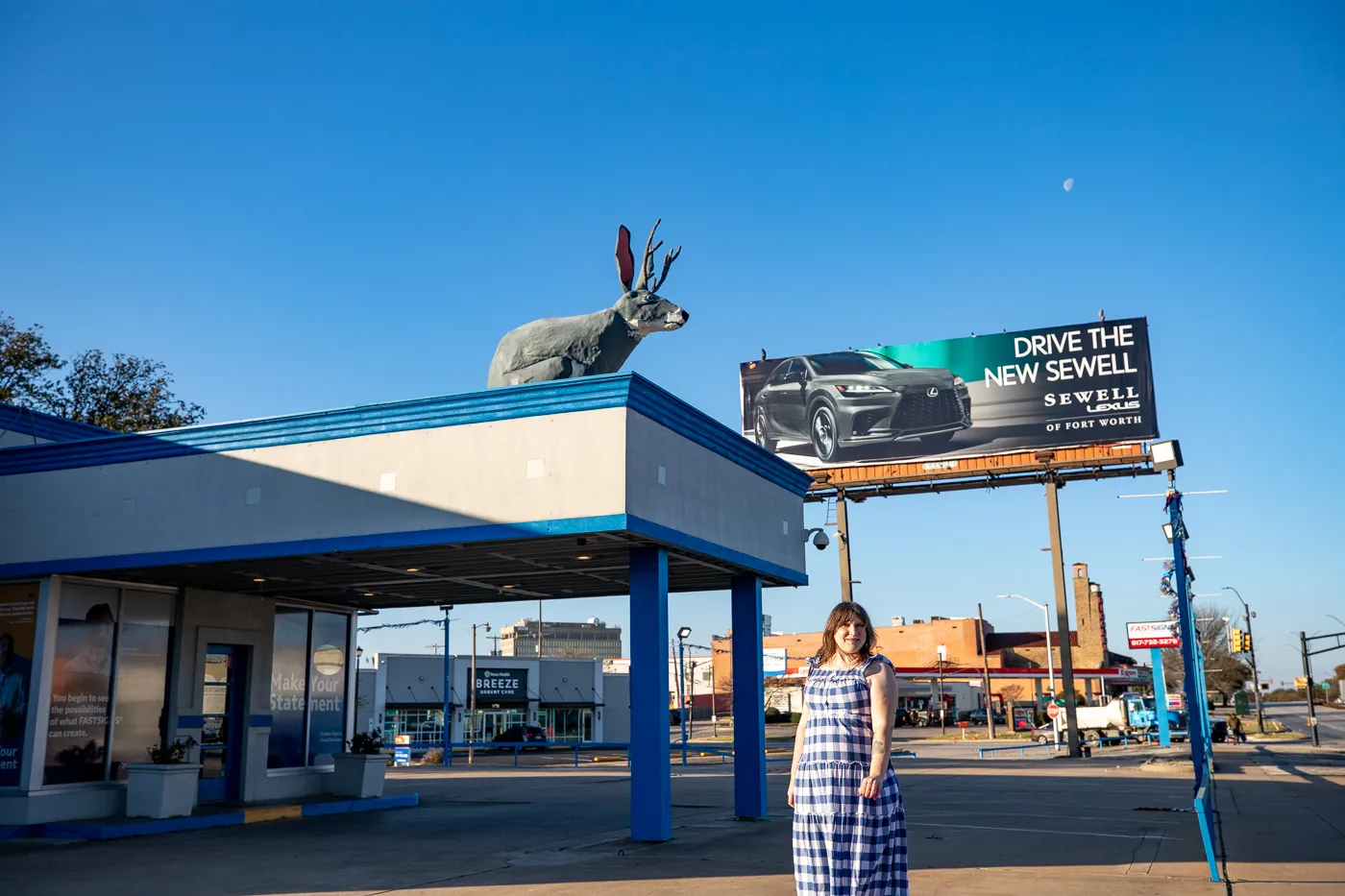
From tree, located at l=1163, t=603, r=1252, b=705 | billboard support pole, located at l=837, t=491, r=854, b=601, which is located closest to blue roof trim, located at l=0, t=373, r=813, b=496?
billboard support pole, located at l=837, t=491, r=854, b=601

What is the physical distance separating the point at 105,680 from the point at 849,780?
1415cm

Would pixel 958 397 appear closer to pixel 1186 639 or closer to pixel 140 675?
pixel 1186 639

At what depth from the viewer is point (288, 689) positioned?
20.0 meters

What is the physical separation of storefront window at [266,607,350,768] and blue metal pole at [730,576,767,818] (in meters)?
8.22

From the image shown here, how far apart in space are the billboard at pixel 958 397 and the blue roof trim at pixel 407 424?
22.8 m

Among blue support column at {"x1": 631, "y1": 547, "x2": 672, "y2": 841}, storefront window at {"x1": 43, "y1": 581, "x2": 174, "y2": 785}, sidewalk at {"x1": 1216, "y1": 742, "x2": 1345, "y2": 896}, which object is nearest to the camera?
sidewalk at {"x1": 1216, "y1": 742, "x2": 1345, "y2": 896}

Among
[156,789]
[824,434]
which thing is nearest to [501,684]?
[824,434]

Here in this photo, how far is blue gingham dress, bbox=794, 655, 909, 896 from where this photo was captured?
5.65m

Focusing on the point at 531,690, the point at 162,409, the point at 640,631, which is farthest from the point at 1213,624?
the point at 640,631

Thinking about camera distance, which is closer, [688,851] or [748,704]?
[688,851]

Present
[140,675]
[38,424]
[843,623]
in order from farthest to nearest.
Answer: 1. [38,424]
2. [140,675]
3. [843,623]

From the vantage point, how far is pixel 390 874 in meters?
11.4

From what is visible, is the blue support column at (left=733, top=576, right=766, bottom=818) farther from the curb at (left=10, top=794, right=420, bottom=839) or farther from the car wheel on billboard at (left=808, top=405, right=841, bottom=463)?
the car wheel on billboard at (left=808, top=405, right=841, bottom=463)

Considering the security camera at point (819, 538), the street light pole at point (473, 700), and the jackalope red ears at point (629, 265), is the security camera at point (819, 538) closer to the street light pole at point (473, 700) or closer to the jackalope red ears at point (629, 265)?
the jackalope red ears at point (629, 265)
